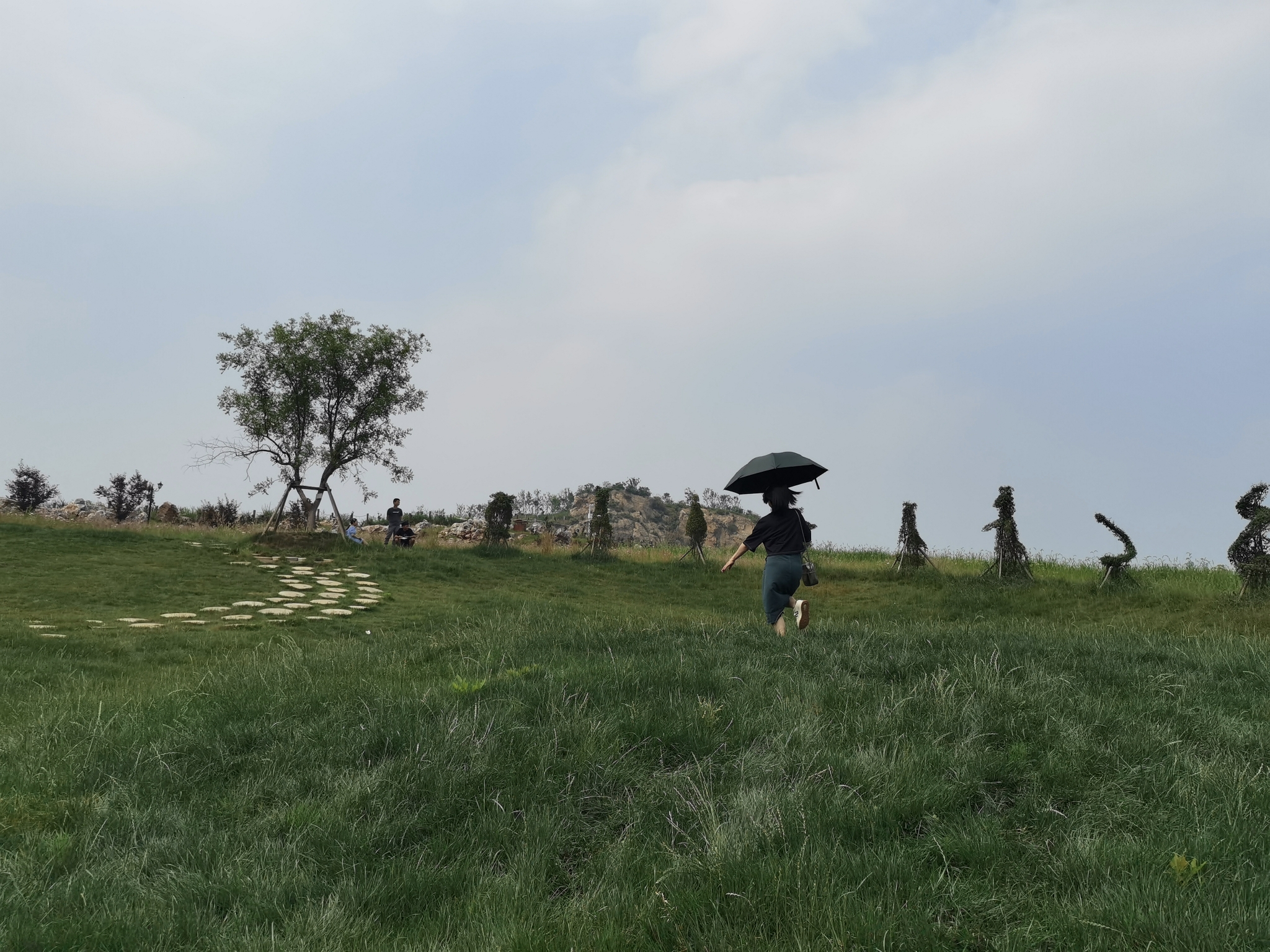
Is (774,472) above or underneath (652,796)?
above

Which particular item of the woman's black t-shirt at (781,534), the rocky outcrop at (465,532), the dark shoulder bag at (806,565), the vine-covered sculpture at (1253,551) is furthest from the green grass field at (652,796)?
the rocky outcrop at (465,532)

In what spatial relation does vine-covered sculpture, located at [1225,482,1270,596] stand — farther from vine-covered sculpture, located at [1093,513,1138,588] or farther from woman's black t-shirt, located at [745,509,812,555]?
woman's black t-shirt, located at [745,509,812,555]

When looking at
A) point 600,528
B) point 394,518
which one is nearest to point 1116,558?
point 600,528

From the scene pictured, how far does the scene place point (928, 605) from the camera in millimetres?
17984

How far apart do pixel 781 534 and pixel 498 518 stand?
1812cm

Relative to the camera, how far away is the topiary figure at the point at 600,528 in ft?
Result: 86.0

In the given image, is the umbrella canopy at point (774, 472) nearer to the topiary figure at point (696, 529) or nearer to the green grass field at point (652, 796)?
the green grass field at point (652, 796)

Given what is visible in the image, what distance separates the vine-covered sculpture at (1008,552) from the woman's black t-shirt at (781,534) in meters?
12.1

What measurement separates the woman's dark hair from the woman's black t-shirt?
0.05 meters

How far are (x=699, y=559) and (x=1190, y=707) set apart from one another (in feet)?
63.2

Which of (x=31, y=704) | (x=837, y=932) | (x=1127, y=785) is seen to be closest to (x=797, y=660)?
(x=1127, y=785)

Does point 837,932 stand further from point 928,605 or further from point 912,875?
point 928,605

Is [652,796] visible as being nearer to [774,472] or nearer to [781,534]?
[781,534]

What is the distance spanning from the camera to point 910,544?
70.1 feet
